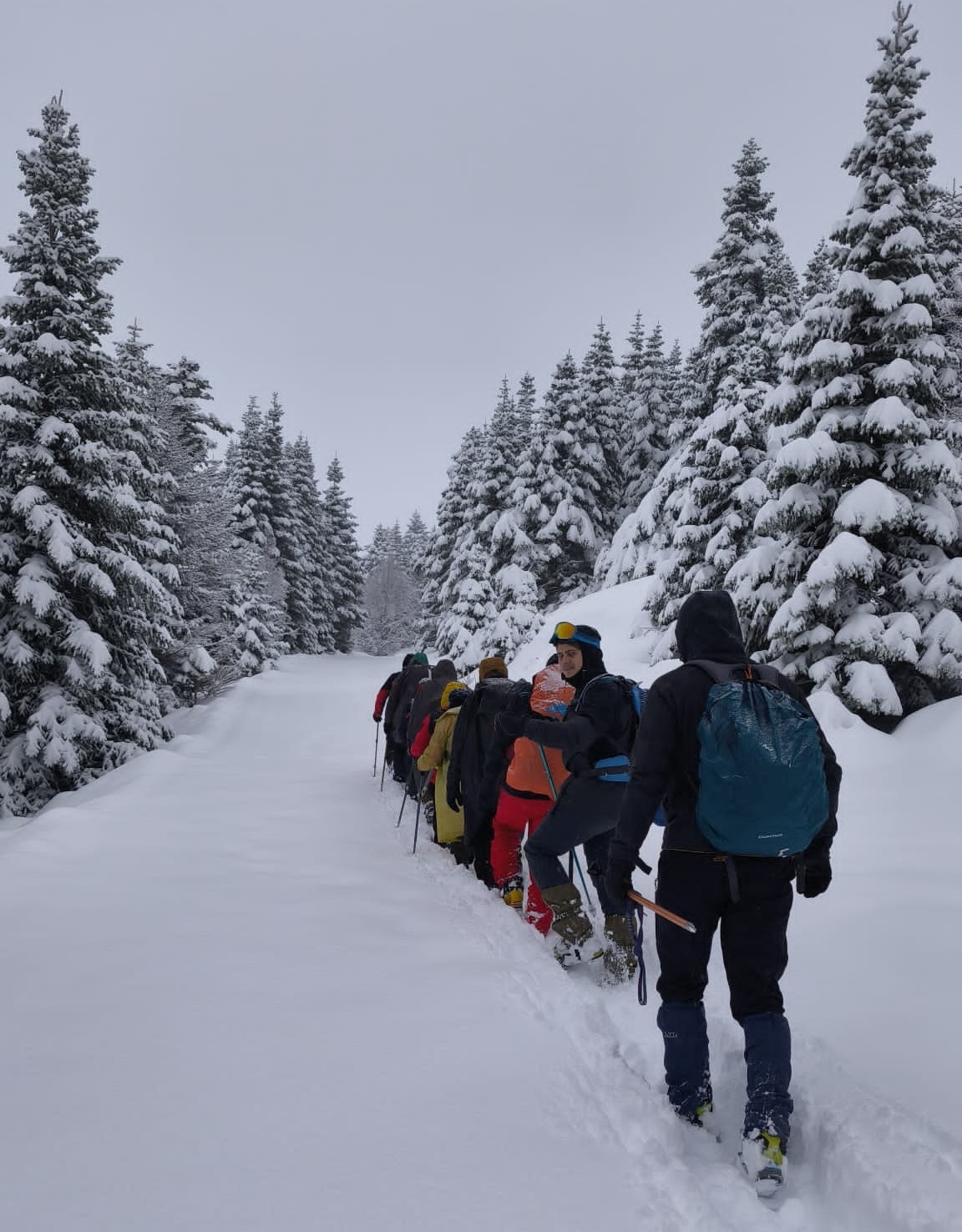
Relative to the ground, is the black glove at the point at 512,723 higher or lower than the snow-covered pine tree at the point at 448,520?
lower

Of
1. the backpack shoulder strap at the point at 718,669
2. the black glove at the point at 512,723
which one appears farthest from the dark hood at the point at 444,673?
the backpack shoulder strap at the point at 718,669

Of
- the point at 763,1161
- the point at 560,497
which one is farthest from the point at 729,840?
the point at 560,497

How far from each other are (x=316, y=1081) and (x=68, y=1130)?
35.4 inches

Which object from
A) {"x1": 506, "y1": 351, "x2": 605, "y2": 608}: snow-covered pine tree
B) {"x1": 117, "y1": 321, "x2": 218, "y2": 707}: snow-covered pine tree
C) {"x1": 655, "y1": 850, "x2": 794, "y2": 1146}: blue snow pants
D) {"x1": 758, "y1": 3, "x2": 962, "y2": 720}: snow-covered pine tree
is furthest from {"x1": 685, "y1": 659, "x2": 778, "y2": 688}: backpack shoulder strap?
{"x1": 506, "y1": 351, "x2": 605, "y2": 608}: snow-covered pine tree

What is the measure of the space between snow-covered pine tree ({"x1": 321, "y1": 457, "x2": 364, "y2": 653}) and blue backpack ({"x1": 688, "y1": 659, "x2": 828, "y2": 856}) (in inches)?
1964

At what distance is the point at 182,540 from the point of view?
2123 centimetres

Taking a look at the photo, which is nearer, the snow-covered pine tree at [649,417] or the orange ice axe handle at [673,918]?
the orange ice axe handle at [673,918]

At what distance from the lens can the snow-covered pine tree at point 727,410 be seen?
14.8 meters

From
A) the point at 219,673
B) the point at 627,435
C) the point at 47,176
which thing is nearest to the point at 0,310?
the point at 47,176

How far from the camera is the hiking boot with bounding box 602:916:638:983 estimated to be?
455 centimetres

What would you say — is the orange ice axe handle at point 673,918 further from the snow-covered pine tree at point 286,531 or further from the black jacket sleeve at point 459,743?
the snow-covered pine tree at point 286,531

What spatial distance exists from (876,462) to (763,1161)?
9367 millimetres

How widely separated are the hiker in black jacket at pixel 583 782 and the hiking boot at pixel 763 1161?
1.72 meters

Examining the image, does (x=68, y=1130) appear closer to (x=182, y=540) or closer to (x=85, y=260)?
(x=85, y=260)
